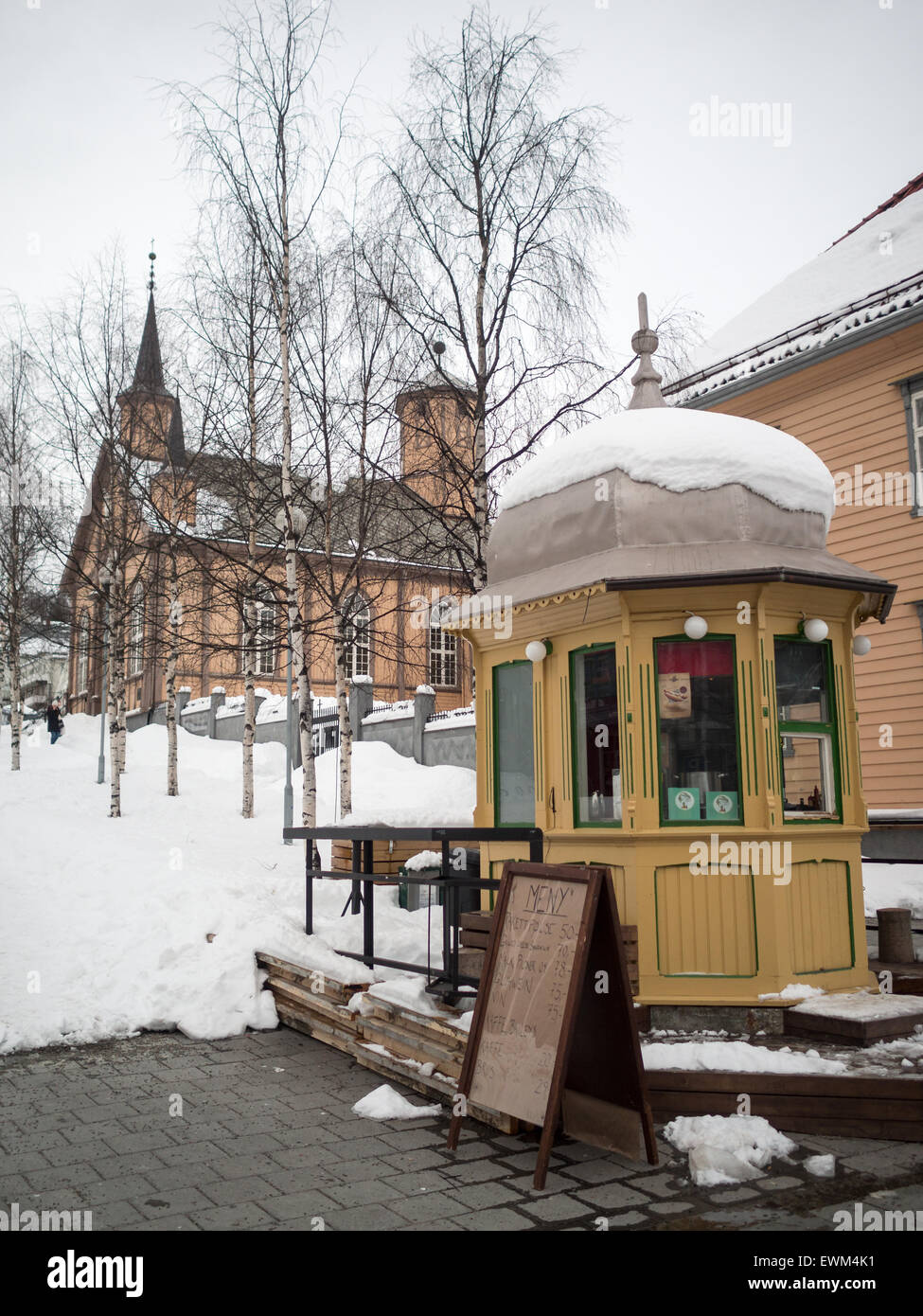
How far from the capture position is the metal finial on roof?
887 cm

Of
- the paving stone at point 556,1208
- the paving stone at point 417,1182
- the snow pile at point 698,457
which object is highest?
the snow pile at point 698,457

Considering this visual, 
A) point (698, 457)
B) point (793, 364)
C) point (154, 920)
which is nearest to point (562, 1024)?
point (698, 457)

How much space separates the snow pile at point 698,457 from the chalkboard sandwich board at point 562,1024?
3445 mm

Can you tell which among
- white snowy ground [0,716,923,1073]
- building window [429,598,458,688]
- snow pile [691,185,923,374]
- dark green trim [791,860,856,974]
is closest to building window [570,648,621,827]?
dark green trim [791,860,856,974]

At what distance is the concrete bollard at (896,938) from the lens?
319 inches

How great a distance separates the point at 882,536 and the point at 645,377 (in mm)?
7365

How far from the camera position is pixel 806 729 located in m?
7.50

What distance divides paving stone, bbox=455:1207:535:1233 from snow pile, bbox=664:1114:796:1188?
94 cm

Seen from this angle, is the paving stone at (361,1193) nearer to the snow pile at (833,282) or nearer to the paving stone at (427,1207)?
the paving stone at (427,1207)

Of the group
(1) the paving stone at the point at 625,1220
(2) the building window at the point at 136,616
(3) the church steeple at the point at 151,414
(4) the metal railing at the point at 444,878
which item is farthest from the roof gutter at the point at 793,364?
(1) the paving stone at the point at 625,1220

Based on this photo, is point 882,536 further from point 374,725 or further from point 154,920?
point 374,725
